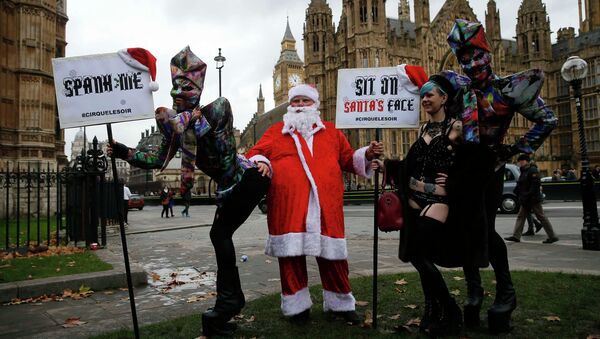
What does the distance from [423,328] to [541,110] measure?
1.91 meters

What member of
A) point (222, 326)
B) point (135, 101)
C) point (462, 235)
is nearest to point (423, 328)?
point (462, 235)

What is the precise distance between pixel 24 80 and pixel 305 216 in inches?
882

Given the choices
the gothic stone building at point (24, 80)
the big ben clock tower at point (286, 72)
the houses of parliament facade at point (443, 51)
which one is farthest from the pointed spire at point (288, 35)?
the gothic stone building at point (24, 80)

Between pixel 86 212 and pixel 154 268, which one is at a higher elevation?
pixel 86 212

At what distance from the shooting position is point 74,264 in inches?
257

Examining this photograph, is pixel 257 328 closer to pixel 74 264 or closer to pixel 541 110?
pixel 541 110

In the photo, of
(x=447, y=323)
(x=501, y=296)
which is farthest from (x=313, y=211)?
(x=501, y=296)

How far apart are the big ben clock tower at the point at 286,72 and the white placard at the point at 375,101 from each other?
104 meters

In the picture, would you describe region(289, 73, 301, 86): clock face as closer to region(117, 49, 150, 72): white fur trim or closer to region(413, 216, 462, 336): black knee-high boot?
region(117, 49, 150, 72): white fur trim

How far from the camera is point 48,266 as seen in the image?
6.48 m

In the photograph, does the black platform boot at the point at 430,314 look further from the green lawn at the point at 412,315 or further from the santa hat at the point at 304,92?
the santa hat at the point at 304,92

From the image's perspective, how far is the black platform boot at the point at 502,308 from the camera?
339 centimetres

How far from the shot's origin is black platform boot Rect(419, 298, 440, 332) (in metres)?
3.37

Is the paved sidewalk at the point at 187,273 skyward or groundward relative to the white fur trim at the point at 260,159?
groundward
